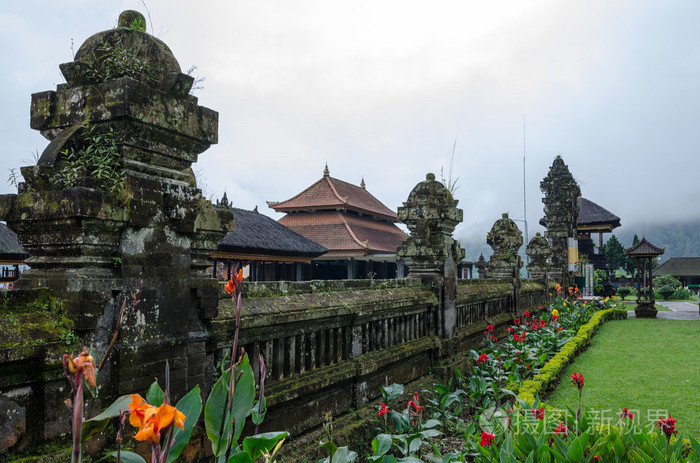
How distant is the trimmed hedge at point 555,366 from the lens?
6.24m

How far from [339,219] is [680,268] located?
42989 mm

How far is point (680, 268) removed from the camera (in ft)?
175

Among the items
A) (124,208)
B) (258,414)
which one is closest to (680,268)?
(124,208)

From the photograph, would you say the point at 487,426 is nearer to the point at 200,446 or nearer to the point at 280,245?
the point at 200,446

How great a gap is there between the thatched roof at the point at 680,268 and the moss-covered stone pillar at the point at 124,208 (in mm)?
60152

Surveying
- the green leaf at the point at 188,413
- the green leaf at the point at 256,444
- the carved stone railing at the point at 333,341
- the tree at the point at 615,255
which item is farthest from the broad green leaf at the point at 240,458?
the tree at the point at 615,255

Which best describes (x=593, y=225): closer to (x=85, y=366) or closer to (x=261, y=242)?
(x=261, y=242)

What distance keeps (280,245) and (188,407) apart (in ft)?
69.4

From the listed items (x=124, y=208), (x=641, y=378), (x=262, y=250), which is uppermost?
(x=262, y=250)

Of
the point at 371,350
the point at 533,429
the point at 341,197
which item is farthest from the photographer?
the point at 341,197

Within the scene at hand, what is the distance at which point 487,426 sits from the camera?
4.50 meters

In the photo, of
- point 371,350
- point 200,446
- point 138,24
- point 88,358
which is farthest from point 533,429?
point 138,24

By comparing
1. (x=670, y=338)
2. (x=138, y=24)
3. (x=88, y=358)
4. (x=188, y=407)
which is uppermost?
(x=138, y=24)

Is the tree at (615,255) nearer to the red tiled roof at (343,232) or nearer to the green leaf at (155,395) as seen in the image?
the red tiled roof at (343,232)
